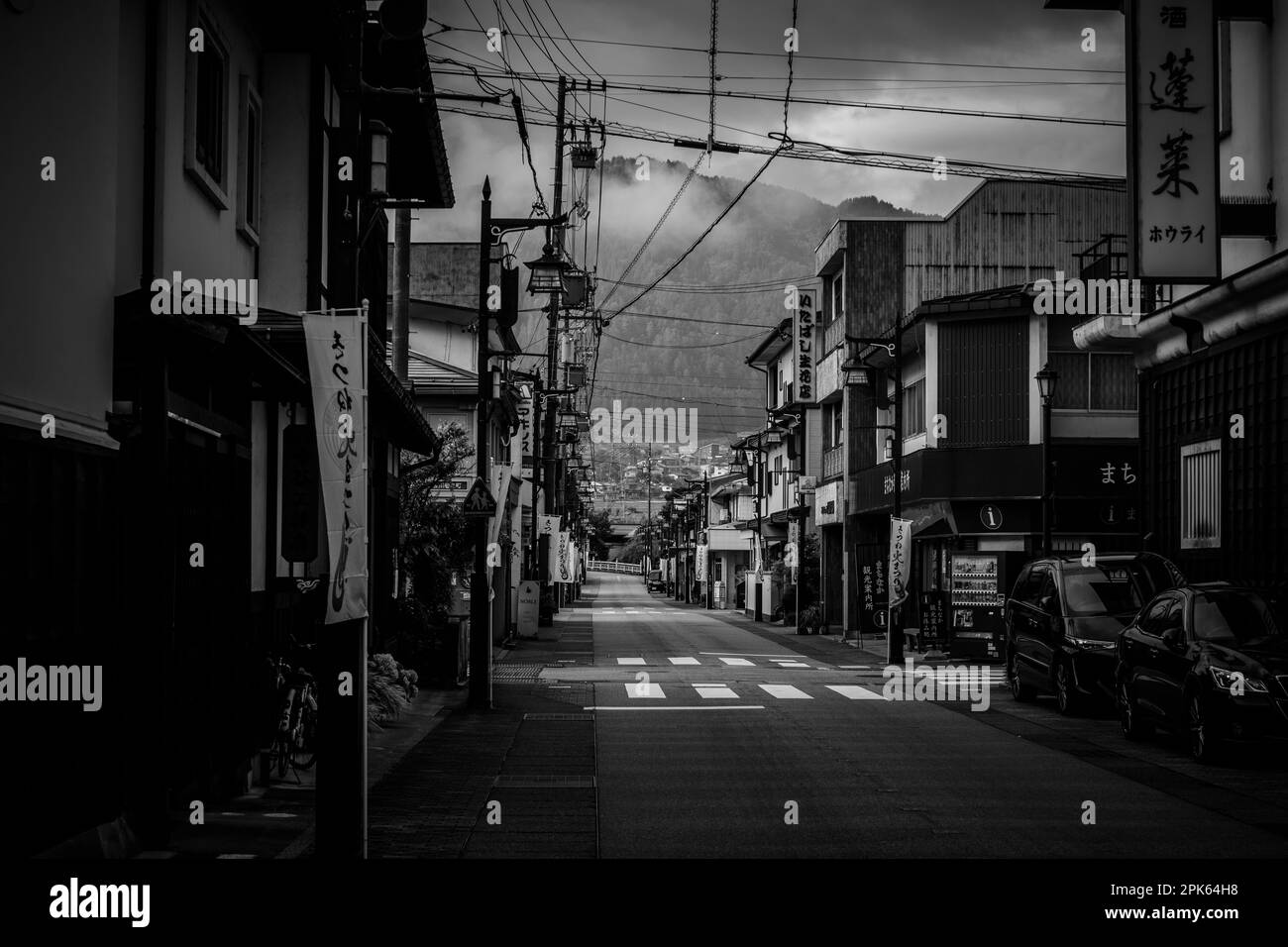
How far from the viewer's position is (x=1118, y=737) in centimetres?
1778

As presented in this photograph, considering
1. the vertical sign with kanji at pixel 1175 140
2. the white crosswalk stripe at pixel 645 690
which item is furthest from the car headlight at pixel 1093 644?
the white crosswalk stripe at pixel 645 690

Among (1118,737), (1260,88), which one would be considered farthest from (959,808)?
(1260,88)

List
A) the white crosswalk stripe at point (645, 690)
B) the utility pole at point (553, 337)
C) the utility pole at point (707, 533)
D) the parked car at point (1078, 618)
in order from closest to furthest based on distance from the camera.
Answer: the parked car at point (1078, 618)
the white crosswalk stripe at point (645, 690)
the utility pole at point (553, 337)
the utility pole at point (707, 533)

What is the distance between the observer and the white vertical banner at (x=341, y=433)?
29.1ft

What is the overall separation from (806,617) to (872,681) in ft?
69.9

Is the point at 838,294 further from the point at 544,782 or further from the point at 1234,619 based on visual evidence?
the point at 544,782

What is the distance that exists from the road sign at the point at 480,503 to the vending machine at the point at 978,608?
40.4ft

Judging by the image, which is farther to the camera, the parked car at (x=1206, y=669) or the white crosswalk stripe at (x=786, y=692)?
the white crosswalk stripe at (x=786, y=692)

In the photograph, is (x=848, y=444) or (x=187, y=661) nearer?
(x=187, y=661)

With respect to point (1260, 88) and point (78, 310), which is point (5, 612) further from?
point (1260, 88)

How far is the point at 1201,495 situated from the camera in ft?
70.9

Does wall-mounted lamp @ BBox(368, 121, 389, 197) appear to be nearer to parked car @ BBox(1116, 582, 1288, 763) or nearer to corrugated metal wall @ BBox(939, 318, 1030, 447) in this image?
parked car @ BBox(1116, 582, 1288, 763)

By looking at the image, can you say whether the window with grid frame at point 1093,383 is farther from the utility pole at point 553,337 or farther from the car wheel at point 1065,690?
the car wheel at point 1065,690

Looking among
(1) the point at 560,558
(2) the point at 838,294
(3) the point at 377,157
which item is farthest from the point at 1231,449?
(1) the point at 560,558
